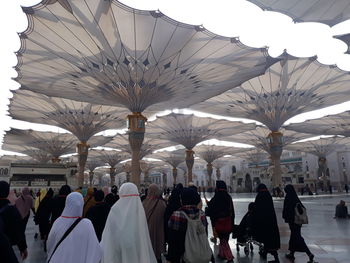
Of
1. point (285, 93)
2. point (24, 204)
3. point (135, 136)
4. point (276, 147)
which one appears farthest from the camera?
point (276, 147)

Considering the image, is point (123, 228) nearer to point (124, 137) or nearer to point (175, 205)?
point (175, 205)

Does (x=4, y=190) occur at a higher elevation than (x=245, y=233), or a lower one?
higher

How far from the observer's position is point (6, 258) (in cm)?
198

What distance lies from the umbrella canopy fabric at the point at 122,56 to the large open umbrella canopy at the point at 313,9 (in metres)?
3.30

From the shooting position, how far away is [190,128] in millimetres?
34344

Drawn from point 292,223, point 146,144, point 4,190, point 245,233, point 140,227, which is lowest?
point 245,233

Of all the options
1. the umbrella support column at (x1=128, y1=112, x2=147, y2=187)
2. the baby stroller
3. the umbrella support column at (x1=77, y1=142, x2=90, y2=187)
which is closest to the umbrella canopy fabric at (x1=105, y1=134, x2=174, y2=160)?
the umbrella support column at (x1=77, y1=142, x2=90, y2=187)

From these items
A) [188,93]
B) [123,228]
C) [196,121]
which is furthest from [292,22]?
[196,121]

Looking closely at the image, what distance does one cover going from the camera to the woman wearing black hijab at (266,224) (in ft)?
16.6

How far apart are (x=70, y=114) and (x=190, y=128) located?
13992 millimetres

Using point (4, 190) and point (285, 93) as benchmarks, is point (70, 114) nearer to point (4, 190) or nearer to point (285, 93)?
point (285, 93)

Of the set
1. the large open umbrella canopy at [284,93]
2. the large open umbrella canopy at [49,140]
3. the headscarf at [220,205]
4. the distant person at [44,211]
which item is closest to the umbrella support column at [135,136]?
the large open umbrella canopy at [284,93]

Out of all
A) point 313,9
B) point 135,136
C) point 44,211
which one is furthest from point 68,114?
point 313,9

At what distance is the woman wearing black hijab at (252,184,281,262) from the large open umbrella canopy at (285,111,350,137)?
1247 inches
